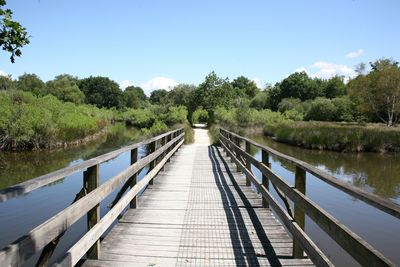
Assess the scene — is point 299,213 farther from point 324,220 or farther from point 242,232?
point 242,232

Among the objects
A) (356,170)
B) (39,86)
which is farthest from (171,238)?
(39,86)

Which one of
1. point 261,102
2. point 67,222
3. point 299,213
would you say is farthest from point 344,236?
point 261,102

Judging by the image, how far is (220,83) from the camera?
5038 cm

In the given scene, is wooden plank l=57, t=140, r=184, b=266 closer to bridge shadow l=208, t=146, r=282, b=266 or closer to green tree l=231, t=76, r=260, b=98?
bridge shadow l=208, t=146, r=282, b=266

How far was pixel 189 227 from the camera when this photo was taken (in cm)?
579

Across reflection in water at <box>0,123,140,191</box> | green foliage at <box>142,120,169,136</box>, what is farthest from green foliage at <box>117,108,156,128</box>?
reflection in water at <box>0,123,140,191</box>

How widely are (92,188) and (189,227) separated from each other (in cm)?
201

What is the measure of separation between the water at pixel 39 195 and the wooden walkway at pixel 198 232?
1.03 m

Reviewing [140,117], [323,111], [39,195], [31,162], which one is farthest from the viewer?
[140,117]

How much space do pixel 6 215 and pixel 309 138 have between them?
77.0 feet

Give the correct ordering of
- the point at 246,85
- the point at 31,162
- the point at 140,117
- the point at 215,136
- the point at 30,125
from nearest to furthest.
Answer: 1. the point at 31,162
2. the point at 30,125
3. the point at 215,136
4. the point at 140,117
5. the point at 246,85

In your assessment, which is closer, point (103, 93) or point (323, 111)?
point (323, 111)

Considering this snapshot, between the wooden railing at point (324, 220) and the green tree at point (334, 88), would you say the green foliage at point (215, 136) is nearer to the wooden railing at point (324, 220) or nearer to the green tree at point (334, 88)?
the wooden railing at point (324, 220)

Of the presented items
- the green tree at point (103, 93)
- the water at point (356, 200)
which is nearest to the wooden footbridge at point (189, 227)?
the water at point (356, 200)
